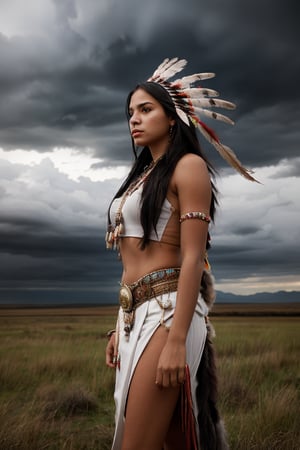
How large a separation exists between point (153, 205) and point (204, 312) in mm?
852

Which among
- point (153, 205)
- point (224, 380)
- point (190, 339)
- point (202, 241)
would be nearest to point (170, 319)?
point (190, 339)

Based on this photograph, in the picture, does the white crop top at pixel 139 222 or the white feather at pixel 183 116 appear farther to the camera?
the white feather at pixel 183 116

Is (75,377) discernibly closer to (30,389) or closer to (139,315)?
(30,389)

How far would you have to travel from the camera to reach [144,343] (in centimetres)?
328

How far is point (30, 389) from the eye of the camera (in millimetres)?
10961

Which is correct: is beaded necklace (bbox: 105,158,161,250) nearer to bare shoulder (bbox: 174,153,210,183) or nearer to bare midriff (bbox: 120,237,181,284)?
bare midriff (bbox: 120,237,181,284)

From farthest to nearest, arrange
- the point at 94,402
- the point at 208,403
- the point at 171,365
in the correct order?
the point at 94,402, the point at 208,403, the point at 171,365

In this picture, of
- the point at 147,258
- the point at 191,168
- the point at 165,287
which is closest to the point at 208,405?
the point at 165,287

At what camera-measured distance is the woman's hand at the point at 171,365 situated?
3.06m

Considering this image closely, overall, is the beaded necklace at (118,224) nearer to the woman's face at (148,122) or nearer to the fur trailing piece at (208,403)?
the woman's face at (148,122)

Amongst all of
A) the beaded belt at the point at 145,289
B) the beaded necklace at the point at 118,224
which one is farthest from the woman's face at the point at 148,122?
the beaded belt at the point at 145,289

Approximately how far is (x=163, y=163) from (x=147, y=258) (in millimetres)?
683

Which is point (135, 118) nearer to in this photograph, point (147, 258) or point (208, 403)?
point (147, 258)

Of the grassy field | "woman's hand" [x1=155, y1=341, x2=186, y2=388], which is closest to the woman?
"woman's hand" [x1=155, y1=341, x2=186, y2=388]
